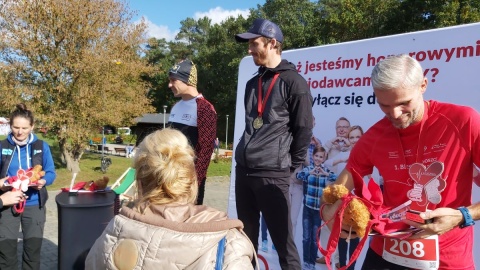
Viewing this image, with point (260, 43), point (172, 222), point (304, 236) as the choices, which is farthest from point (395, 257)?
point (304, 236)

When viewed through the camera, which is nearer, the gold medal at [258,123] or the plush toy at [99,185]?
the gold medal at [258,123]

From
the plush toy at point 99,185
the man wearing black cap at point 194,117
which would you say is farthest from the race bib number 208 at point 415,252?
the plush toy at point 99,185

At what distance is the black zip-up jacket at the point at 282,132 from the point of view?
111 inches

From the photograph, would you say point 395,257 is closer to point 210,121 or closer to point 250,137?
point 250,137

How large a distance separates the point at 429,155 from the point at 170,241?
1175 mm

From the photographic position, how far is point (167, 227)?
4.89 feet

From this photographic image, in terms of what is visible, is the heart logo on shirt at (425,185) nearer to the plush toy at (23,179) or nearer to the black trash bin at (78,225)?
the black trash bin at (78,225)

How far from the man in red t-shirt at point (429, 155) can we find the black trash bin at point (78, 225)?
94.6 inches

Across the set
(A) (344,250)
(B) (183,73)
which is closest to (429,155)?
(A) (344,250)

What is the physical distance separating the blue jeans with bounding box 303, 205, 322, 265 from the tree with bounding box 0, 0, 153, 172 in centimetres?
1208

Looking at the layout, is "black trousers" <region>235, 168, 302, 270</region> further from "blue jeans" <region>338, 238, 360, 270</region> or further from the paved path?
the paved path

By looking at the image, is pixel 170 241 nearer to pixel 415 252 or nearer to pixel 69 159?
pixel 415 252

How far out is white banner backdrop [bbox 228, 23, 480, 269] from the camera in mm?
2750

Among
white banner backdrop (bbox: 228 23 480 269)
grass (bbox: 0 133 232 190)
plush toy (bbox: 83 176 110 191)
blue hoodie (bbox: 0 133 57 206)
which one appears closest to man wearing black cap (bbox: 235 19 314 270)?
white banner backdrop (bbox: 228 23 480 269)
